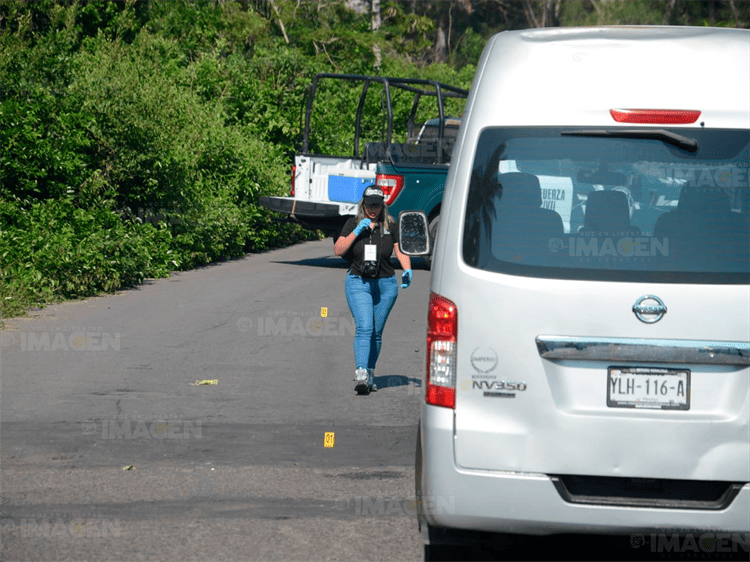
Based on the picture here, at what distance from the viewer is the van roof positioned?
4.55 m

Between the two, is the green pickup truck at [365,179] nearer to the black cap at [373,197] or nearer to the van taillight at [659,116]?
the black cap at [373,197]

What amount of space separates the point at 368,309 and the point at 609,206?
5034 mm

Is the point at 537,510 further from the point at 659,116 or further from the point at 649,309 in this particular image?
the point at 659,116

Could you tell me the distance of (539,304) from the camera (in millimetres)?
4406

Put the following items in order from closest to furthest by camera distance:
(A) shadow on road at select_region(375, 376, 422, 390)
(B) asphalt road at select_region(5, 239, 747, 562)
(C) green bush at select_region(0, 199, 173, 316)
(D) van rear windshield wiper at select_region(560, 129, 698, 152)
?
(D) van rear windshield wiper at select_region(560, 129, 698, 152) → (B) asphalt road at select_region(5, 239, 747, 562) → (A) shadow on road at select_region(375, 376, 422, 390) → (C) green bush at select_region(0, 199, 173, 316)

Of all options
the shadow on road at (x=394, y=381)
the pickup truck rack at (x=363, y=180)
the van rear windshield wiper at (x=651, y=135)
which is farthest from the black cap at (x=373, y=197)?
the pickup truck rack at (x=363, y=180)

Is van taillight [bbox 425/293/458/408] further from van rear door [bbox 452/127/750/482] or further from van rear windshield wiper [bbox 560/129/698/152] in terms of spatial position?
van rear windshield wiper [bbox 560/129/698/152]

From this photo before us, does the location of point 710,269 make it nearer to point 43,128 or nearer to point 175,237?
point 43,128

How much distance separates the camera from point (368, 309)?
9469mm

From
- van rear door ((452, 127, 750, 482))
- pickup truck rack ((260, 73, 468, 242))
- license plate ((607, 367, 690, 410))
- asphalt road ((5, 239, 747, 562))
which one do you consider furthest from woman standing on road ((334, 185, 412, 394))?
pickup truck rack ((260, 73, 468, 242))

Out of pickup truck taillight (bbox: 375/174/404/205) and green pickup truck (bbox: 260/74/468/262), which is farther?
green pickup truck (bbox: 260/74/468/262)

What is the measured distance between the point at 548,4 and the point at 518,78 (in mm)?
52335

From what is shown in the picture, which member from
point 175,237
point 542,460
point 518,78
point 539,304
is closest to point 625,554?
point 542,460

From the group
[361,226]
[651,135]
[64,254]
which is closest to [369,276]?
[361,226]
